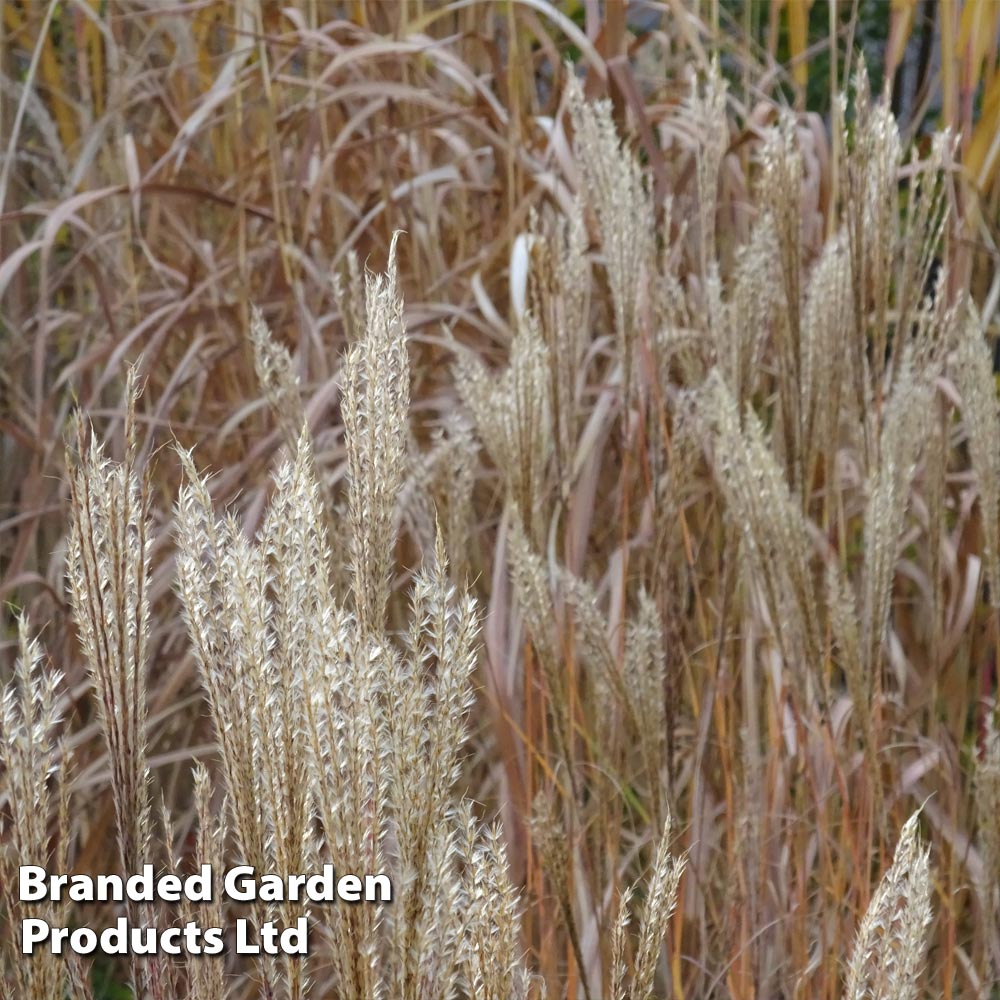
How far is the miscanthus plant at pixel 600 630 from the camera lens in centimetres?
54

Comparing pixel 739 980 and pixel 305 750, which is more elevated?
pixel 305 750

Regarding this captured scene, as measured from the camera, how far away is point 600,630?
1.12m

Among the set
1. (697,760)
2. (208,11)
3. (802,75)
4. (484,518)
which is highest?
(208,11)

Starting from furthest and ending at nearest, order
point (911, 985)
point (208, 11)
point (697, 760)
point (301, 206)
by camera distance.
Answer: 1. point (208, 11)
2. point (301, 206)
3. point (697, 760)
4. point (911, 985)

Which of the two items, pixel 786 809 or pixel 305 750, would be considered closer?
pixel 305 750

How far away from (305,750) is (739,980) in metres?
0.87

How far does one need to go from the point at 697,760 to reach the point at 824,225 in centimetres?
80

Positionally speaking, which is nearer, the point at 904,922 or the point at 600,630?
the point at 904,922

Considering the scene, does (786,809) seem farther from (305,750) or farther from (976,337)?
(305,750)

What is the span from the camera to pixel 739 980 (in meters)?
1.27

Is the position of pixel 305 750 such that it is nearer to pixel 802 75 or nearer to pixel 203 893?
pixel 203 893

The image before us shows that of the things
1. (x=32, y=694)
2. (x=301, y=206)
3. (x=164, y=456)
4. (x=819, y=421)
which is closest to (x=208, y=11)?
(x=301, y=206)

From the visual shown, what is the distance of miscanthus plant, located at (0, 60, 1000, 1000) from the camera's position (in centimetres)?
54

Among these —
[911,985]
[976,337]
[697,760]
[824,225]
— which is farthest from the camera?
[824,225]
